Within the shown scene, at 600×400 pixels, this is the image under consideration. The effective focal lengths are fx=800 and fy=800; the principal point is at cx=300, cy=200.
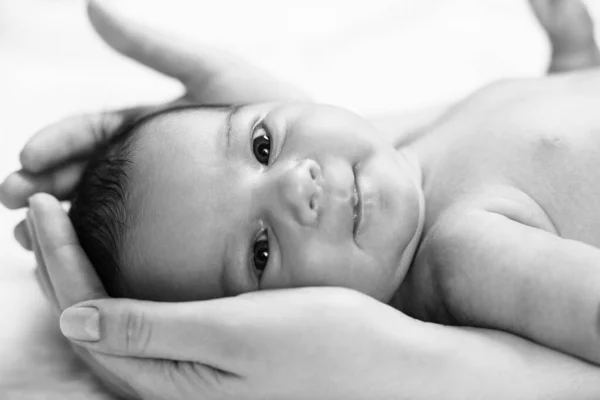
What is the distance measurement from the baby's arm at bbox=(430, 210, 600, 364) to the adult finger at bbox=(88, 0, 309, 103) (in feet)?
1.81

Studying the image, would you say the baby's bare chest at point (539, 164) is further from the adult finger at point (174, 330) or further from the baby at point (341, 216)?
the adult finger at point (174, 330)

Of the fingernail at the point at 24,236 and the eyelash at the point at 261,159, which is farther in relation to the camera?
the fingernail at the point at 24,236

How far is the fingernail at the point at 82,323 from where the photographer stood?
1.04 m

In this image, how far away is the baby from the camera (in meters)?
1.08

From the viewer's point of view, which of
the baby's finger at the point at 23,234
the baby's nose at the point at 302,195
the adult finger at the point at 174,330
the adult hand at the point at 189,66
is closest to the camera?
the adult finger at the point at 174,330

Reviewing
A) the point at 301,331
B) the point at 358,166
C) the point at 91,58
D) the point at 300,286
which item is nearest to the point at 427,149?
the point at 358,166

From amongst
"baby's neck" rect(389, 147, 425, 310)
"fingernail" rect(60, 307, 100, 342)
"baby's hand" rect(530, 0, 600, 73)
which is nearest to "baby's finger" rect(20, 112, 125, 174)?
"fingernail" rect(60, 307, 100, 342)

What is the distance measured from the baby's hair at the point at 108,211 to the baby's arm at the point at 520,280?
1.51 ft

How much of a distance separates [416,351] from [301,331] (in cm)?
15

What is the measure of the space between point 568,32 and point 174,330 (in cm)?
103

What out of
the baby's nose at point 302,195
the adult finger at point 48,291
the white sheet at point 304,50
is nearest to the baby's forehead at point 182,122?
the baby's nose at point 302,195

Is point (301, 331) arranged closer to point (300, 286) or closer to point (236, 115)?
point (300, 286)

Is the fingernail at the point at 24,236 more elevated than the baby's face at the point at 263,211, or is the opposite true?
the baby's face at the point at 263,211

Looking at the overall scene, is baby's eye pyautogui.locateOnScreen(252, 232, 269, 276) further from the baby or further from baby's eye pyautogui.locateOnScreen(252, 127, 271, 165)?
baby's eye pyautogui.locateOnScreen(252, 127, 271, 165)
